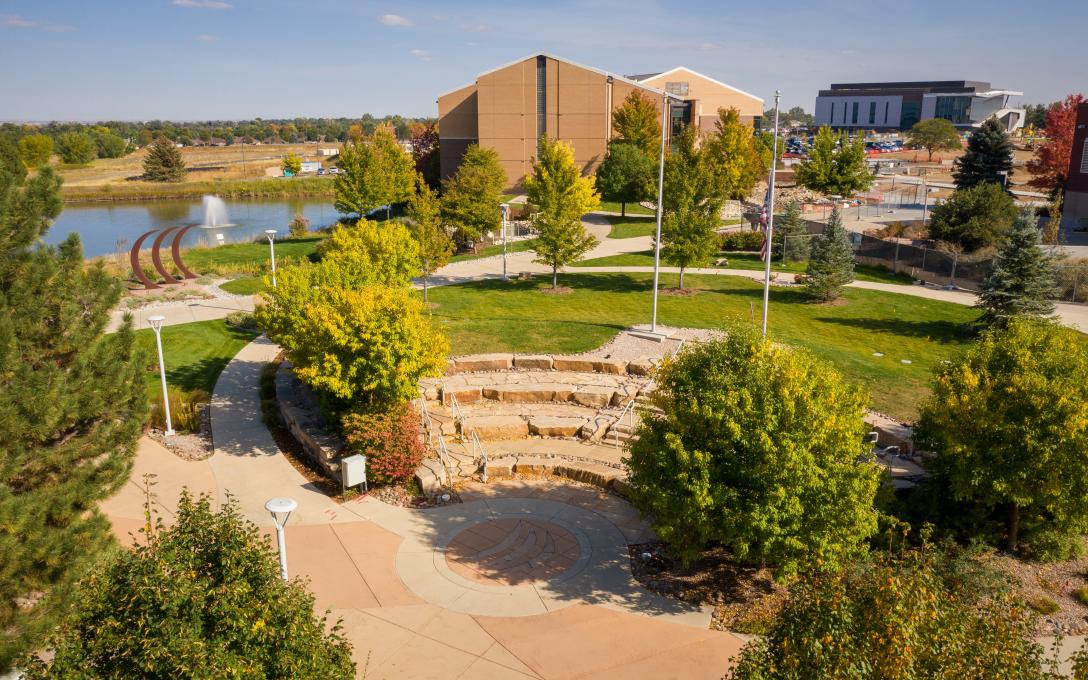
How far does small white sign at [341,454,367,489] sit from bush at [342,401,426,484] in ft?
1.04

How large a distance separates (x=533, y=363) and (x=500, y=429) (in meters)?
4.26

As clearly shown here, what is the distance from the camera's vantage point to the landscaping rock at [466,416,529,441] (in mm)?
18797

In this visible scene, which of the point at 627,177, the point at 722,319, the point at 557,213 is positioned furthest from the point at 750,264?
the point at 722,319

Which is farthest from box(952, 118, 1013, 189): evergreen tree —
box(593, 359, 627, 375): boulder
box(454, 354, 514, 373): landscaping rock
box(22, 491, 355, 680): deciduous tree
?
box(22, 491, 355, 680): deciduous tree

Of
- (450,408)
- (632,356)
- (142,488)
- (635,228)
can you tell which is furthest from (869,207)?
(142,488)

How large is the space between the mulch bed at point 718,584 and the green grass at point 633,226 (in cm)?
3229

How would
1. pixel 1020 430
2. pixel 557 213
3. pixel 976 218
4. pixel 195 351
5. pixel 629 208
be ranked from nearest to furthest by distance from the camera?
pixel 1020 430 < pixel 195 351 < pixel 557 213 < pixel 976 218 < pixel 629 208

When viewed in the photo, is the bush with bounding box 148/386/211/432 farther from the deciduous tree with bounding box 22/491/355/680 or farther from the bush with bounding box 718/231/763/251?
the bush with bounding box 718/231/763/251

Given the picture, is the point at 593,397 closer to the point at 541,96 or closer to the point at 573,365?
the point at 573,365

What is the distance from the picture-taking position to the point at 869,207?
2290 inches

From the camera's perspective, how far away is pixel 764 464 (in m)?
11.7

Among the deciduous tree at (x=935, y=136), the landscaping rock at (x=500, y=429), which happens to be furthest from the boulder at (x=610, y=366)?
the deciduous tree at (x=935, y=136)

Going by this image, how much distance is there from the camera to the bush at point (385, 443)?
53.1 feet

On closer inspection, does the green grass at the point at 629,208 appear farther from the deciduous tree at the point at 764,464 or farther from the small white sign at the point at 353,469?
the deciduous tree at the point at 764,464
